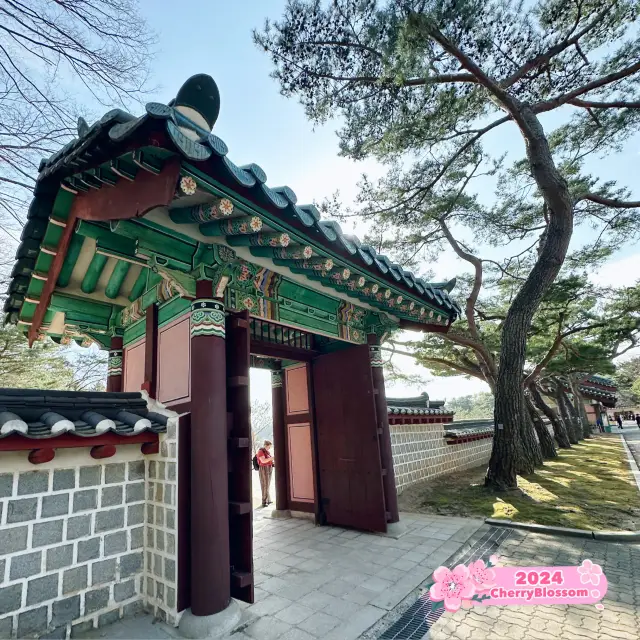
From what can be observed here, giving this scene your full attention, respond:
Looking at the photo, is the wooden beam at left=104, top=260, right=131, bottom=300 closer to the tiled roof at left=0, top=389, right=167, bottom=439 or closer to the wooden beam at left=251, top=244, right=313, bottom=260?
the tiled roof at left=0, top=389, right=167, bottom=439

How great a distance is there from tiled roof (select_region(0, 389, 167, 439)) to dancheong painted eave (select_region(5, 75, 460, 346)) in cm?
127

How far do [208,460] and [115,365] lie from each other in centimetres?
277

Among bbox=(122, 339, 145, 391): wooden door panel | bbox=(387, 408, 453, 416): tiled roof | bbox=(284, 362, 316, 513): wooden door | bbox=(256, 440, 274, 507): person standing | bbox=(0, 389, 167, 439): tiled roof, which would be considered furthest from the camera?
bbox=(256, 440, 274, 507): person standing

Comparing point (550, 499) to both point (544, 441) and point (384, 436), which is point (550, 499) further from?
point (544, 441)

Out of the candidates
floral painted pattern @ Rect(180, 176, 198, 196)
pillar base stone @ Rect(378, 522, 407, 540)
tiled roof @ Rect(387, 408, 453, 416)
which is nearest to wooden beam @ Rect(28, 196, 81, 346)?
floral painted pattern @ Rect(180, 176, 198, 196)

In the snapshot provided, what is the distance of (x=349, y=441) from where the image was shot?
5410mm

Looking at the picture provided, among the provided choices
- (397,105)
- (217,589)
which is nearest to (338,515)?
(217,589)

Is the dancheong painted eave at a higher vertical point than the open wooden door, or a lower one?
higher

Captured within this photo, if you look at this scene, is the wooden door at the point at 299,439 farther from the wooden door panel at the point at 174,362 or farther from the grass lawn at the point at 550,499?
the wooden door panel at the point at 174,362

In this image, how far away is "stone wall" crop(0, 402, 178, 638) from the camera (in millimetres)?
2559

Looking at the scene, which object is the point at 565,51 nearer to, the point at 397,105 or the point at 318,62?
the point at 397,105

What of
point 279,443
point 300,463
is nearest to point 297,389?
point 279,443

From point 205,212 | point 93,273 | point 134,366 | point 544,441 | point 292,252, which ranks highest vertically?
point 93,273

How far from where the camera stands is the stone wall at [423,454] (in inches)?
300
